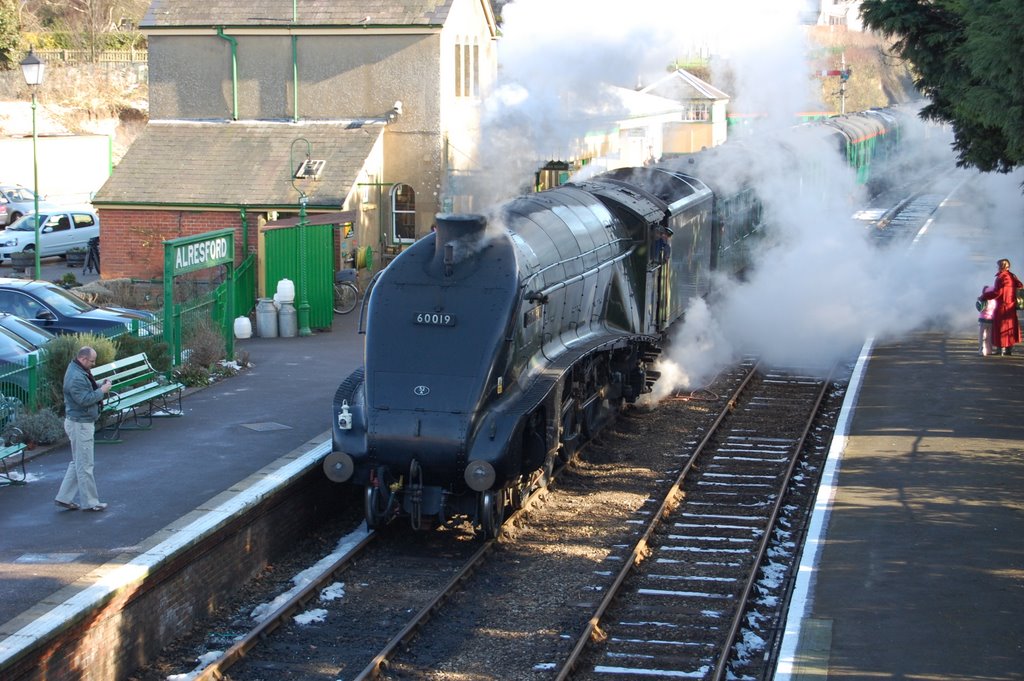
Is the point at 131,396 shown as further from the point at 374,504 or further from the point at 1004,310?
the point at 1004,310

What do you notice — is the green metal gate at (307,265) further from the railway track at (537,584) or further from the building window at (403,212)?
the railway track at (537,584)

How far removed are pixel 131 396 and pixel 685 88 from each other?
3096 cm

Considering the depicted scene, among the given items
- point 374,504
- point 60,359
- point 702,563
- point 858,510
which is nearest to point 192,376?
point 60,359

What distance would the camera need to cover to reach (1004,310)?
57.9ft

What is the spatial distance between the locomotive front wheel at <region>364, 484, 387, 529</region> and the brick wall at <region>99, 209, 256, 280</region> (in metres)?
14.3

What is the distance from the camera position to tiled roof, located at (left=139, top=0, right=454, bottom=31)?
24094 millimetres

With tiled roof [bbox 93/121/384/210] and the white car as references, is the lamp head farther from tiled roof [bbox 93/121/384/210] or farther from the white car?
the white car

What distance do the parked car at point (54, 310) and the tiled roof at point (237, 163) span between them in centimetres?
616

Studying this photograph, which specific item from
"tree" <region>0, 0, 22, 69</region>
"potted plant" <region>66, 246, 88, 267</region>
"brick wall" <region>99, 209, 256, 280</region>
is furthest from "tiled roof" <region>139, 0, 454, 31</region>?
"tree" <region>0, 0, 22, 69</region>

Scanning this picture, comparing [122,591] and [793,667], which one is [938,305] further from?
[122,591]

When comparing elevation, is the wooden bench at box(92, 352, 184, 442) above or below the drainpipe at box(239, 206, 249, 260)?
below

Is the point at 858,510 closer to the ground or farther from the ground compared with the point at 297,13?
closer to the ground

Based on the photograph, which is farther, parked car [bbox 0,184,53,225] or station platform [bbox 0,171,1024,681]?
parked car [bbox 0,184,53,225]

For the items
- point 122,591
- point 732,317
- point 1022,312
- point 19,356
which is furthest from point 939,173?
point 122,591
